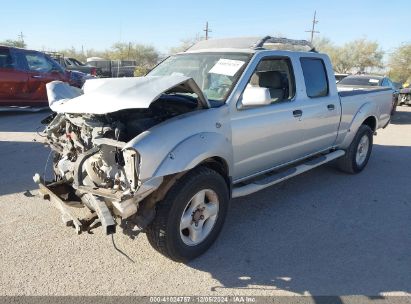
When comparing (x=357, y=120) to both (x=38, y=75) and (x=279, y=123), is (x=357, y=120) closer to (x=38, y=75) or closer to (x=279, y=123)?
(x=279, y=123)

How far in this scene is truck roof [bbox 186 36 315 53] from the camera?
4.68 meters

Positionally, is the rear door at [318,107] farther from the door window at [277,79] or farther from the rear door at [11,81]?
the rear door at [11,81]

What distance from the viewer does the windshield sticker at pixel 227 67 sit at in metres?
4.18

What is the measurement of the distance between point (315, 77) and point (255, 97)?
1753mm

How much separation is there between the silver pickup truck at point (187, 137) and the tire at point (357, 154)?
104 centimetres

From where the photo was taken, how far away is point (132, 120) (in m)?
3.57

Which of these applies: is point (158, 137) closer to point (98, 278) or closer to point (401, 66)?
point (98, 278)

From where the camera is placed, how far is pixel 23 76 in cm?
1107

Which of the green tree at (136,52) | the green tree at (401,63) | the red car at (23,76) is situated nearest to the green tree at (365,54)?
the green tree at (401,63)

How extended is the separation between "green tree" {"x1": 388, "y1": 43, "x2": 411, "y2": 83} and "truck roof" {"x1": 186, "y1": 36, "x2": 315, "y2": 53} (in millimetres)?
38180

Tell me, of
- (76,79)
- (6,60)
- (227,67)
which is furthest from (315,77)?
(76,79)

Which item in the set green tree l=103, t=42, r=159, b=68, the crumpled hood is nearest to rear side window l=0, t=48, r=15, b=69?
the crumpled hood

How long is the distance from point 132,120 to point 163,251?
1193mm

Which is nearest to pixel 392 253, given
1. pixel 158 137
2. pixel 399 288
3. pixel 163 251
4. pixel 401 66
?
pixel 399 288
